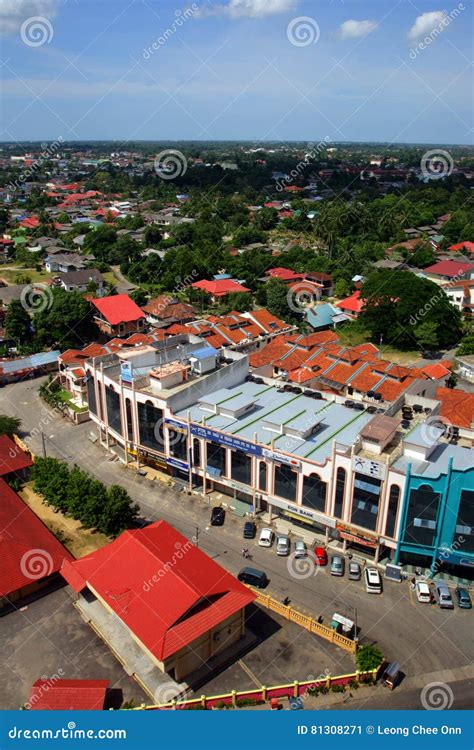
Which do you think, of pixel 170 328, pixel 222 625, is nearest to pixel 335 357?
pixel 170 328

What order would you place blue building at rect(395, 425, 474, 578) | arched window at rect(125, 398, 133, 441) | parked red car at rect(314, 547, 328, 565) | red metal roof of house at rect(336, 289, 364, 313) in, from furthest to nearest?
red metal roof of house at rect(336, 289, 364, 313) → arched window at rect(125, 398, 133, 441) → parked red car at rect(314, 547, 328, 565) → blue building at rect(395, 425, 474, 578)

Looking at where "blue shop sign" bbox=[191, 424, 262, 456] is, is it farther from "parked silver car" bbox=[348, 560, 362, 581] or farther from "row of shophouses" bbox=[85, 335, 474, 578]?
"parked silver car" bbox=[348, 560, 362, 581]

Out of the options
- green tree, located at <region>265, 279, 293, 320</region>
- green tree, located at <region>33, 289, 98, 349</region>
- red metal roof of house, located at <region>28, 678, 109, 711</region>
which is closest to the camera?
red metal roof of house, located at <region>28, 678, 109, 711</region>

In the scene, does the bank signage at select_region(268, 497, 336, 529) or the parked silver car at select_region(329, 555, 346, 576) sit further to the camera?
the bank signage at select_region(268, 497, 336, 529)

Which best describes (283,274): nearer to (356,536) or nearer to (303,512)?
(303,512)

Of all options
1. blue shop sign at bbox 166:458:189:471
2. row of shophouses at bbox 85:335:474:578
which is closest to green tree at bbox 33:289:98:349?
row of shophouses at bbox 85:335:474:578

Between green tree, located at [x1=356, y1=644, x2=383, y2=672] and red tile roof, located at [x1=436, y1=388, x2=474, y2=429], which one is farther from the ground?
red tile roof, located at [x1=436, y1=388, x2=474, y2=429]

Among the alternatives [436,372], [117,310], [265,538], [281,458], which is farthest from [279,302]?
[265,538]
